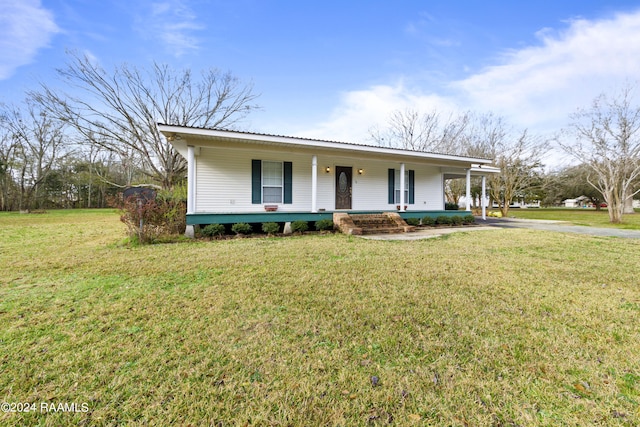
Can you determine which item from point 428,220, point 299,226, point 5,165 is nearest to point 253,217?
point 299,226

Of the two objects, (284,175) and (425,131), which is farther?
(425,131)

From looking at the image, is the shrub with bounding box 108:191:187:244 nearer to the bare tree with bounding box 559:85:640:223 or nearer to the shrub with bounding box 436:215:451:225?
the shrub with bounding box 436:215:451:225

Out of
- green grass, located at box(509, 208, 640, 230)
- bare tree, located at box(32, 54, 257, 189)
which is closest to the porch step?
green grass, located at box(509, 208, 640, 230)

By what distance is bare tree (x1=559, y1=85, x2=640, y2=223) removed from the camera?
12719mm

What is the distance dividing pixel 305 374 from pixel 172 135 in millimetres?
7997

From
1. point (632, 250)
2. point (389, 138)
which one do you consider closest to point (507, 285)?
point (632, 250)

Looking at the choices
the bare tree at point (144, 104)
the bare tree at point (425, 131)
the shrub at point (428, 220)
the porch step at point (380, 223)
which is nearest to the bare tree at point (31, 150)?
the bare tree at point (144, 104)

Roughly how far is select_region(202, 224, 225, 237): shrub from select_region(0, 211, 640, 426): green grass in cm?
315

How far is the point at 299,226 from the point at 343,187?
316 cm

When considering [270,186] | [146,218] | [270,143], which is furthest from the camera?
[270,186]

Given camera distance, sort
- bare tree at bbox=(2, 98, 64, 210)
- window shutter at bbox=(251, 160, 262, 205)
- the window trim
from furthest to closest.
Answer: bare tree at bbox=(2, 98, 64, 210) < the window trim < window shutter at bbox=(251, 160, 262, 205)

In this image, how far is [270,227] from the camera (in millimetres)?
8320

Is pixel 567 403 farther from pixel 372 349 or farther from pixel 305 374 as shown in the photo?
pixel 305 374

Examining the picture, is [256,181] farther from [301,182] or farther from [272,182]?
[301,182]
